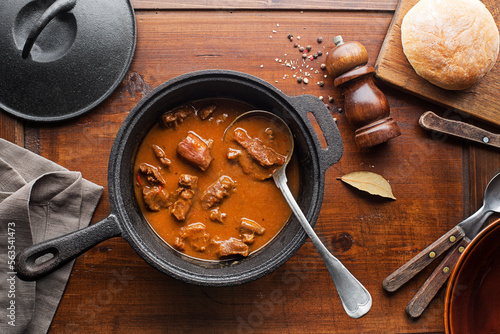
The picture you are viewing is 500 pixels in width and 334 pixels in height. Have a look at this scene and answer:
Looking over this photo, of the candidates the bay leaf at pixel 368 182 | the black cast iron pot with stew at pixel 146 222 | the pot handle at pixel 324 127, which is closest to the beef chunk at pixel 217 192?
the black cast iron pot with stew at pixel 146 222

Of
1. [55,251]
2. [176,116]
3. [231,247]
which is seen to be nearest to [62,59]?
[176,116]

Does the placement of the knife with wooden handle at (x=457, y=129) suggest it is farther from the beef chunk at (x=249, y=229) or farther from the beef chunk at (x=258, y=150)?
the beef chunk at (x=249, y=229)

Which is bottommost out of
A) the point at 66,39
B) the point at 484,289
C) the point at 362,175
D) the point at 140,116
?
the point at 484,289

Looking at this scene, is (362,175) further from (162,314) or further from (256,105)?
(162,314)

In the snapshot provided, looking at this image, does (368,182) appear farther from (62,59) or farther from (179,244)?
(62,59)

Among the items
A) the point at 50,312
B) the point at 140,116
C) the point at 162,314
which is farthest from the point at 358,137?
the point at 50,312
